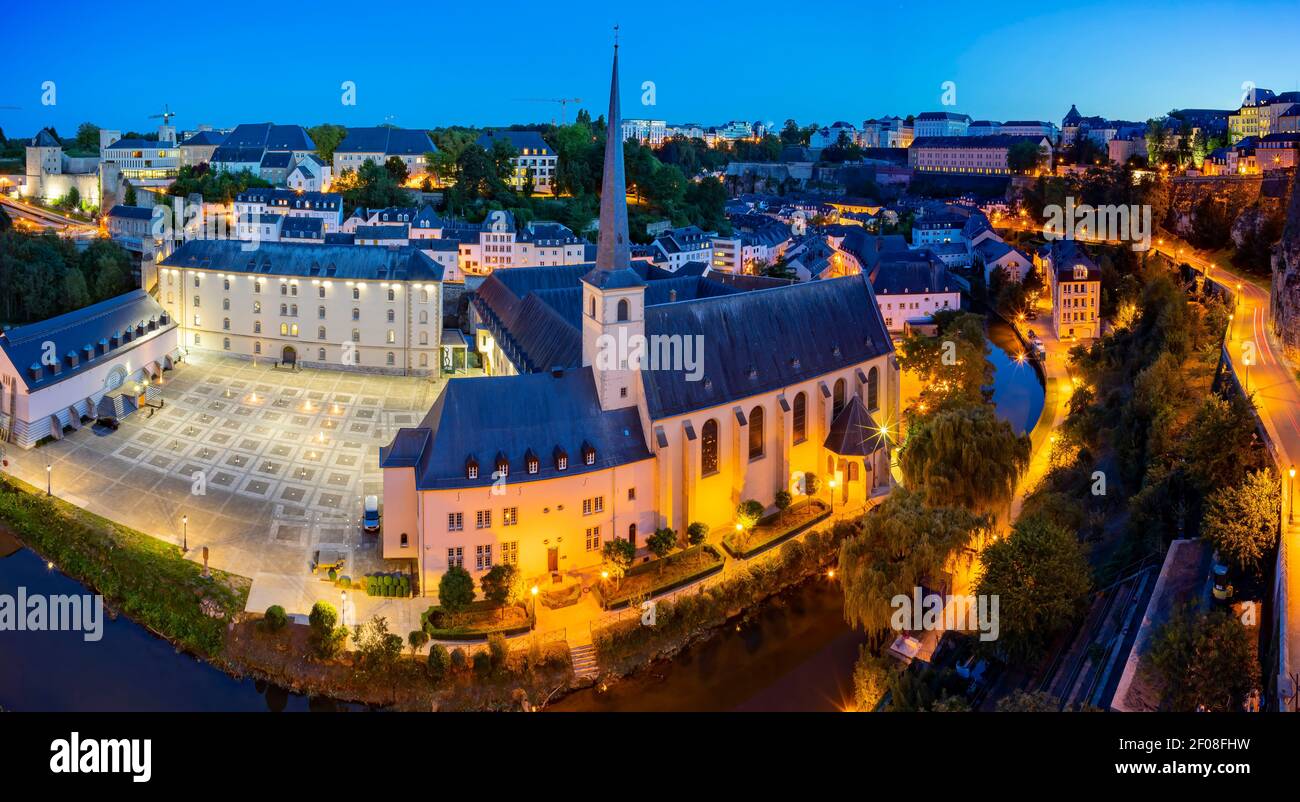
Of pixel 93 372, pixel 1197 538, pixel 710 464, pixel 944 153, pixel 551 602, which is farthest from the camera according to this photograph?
pixel 944 153

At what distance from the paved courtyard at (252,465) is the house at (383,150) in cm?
4310

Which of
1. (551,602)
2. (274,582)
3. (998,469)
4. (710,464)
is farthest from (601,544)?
(998,469)

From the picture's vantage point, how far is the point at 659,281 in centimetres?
4453

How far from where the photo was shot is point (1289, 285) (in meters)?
35.4

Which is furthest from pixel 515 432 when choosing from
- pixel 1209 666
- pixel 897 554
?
pixel 1209 666

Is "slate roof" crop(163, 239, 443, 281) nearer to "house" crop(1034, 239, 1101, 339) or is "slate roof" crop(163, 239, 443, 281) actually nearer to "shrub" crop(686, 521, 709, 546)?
"shrub" crop(686, 521, 709, 546)

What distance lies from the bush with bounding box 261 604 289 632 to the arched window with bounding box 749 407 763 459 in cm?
1546

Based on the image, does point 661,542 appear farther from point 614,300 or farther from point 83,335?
point 83,335

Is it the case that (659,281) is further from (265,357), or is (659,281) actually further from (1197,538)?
(1197,538)

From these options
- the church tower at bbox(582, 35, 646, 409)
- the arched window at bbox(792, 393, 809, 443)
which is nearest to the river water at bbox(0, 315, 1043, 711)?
the arched window at bbox(792, 393, 809, 443)

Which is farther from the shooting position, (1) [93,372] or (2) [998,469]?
(1) [93,372]

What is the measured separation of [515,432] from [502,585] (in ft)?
14.4
